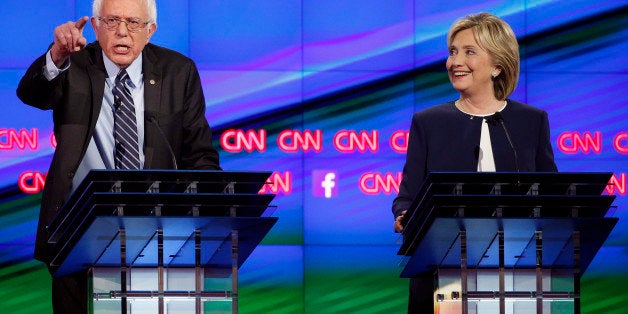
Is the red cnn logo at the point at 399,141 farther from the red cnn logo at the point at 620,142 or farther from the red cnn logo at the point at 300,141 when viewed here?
the red cnn logo at the point at 620,142

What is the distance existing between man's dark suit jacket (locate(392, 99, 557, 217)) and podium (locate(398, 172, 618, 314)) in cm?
60

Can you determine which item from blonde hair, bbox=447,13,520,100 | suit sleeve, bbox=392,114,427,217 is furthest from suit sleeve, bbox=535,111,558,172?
suit sleeve, bbox=392,114,427,217

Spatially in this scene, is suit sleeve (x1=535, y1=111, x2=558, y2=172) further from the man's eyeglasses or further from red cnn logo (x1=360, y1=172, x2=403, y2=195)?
red cnn logo (x1=360, y1=172, x2=403, y2=195)

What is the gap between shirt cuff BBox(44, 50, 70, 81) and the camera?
3912mm

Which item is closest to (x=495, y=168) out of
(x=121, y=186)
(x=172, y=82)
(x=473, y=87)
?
(x=473, y=87)

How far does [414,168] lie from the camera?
14.2 feet

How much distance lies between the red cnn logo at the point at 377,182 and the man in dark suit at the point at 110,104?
3.09 m

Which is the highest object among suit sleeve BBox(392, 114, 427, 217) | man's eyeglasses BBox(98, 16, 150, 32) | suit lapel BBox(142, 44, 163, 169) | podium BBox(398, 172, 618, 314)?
man's eyeglasses BBox(98, 16, 150, 32)

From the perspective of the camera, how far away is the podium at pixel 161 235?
3.44m

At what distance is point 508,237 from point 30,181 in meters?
4.15

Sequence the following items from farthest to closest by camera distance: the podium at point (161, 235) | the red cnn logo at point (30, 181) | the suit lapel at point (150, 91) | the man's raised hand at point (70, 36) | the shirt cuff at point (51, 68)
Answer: the red cnn logo at point (30, 181)
the suit lapel at point (150, 91)
the shirt cuff at point (51, 68)
the man's raised hand at point (70, 36)
the podium at point (161, 235)

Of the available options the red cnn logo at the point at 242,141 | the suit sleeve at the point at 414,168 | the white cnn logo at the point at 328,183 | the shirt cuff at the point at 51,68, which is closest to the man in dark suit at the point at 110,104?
the shirt cuff at the point at 51,68

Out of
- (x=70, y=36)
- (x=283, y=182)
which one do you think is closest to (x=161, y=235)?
(x=70, y=36)

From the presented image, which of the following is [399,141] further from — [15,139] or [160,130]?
[160,130]
